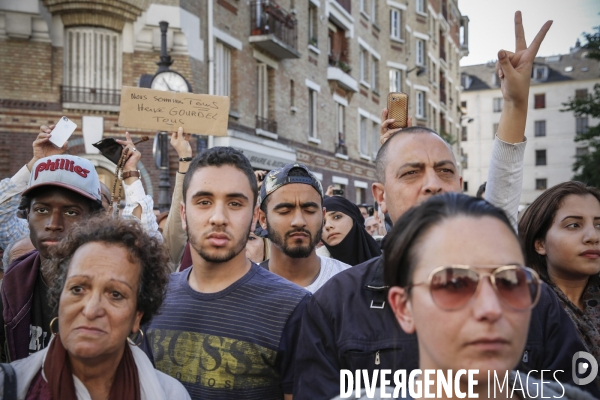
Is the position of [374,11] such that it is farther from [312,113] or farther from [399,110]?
[399,110]

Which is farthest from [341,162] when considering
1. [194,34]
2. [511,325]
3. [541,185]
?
[541,185]

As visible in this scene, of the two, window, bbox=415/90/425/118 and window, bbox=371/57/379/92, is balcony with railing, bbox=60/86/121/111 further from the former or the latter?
window, bbox=415/90/425/118

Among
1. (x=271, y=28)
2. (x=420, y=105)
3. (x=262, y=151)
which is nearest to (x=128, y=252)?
(x=262, y=151)

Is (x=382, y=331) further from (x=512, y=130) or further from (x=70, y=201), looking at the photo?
(x=70, y=201)

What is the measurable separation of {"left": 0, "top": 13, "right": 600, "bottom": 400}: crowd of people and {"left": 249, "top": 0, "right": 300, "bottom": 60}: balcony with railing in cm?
1320

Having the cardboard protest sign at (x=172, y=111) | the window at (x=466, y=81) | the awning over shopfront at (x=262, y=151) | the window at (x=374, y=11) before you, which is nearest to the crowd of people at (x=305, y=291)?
the cardboard protest sign at (x=172, y=111)

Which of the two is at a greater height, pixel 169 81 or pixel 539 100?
pixel 539 100

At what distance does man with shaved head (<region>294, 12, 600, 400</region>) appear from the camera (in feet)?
Answer: 7.56

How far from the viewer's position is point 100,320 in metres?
2.33

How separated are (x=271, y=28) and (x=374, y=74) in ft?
33.9

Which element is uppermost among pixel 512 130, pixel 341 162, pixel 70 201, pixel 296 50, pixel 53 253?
pixel 296 50

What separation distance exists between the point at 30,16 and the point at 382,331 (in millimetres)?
12022

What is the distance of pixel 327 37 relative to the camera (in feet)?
70.9

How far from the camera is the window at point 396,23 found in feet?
94.2
